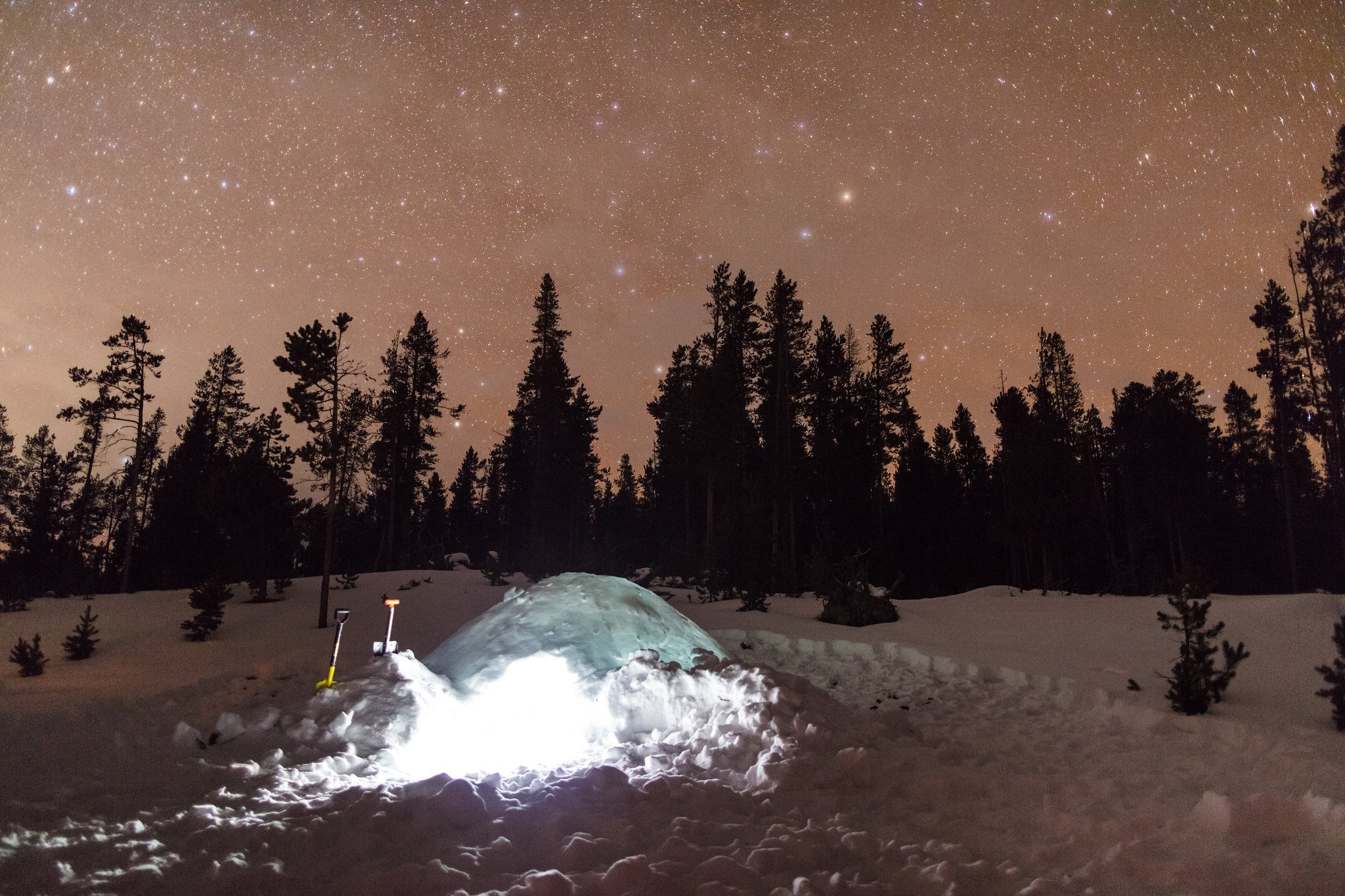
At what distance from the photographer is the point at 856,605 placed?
14383 mm

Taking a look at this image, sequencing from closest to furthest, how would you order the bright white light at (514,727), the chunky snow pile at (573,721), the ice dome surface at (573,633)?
the chunky snow pile at (573,721)
the bright white light at (514,727)
the ice dome surface at (573,633)

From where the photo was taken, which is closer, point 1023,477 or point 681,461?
point 1023,477

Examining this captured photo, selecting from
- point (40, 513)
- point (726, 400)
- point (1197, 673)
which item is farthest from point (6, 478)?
point (1197, 673)

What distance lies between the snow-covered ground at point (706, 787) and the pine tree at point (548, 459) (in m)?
16.1

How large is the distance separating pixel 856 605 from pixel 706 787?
32.1ft

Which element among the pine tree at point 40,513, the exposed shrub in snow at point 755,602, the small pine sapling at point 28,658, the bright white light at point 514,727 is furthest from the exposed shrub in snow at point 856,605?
the pine tree at point 40,513

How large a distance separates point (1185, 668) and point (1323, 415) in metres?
26.4

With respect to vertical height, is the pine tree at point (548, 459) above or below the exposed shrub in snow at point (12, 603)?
above

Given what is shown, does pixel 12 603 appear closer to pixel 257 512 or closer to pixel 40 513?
pixel 257 512

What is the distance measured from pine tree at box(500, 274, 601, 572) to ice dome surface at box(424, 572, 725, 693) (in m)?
13.3

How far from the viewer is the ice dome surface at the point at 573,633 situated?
8281 millimetres

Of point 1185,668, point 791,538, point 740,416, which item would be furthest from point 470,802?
point 740,416

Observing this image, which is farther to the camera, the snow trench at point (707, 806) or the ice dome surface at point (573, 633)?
the ice dome surface at point (573, 633)

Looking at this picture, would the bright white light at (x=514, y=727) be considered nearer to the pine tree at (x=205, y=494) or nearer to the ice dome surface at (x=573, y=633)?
the ice dome surface at (x=573, y=633)
